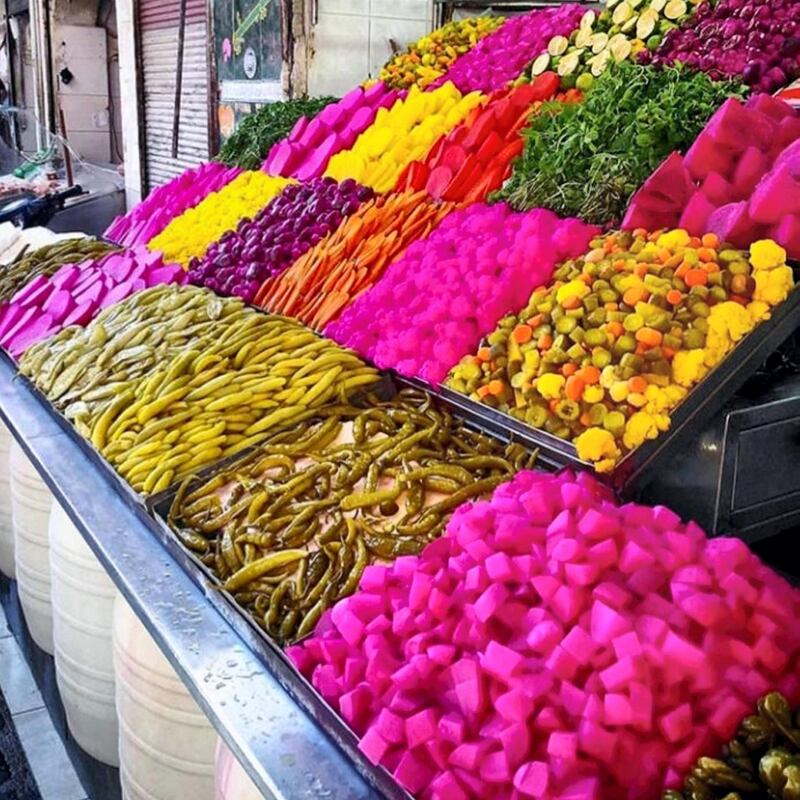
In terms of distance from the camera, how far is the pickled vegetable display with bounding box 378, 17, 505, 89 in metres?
5.04

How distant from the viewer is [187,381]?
2.53 m

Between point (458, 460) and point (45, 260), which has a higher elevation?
point (458, 460)

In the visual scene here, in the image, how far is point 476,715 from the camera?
1.26m

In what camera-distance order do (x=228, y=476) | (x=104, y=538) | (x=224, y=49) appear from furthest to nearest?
1. (x=224, y=49)
2. (x=228, y=476)
3. (x=104, y=538)

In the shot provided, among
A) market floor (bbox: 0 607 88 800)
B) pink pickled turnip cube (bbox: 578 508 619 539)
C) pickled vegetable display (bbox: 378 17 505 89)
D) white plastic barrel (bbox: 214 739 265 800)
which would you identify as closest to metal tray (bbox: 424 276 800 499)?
pink pickled turnip cube (bbox: 578 508 619 539)

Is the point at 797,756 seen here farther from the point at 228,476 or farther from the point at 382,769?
the point at 228,476

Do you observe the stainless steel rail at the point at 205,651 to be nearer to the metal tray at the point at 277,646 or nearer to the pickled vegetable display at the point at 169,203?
the metal tray at the point at 277,646

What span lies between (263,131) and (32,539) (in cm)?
312

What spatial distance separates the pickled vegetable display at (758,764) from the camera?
3.62 ft

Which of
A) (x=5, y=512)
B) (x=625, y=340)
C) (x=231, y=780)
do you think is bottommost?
(x=5, y=512)

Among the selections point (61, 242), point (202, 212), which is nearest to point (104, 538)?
point (202, 212)

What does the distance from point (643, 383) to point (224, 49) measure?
5.98 metres

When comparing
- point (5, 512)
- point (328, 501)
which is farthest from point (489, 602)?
point (5, 512)

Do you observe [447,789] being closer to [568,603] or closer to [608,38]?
[568,603]
